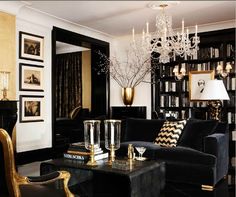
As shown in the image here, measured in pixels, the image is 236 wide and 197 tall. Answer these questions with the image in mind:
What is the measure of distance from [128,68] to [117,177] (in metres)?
4.42

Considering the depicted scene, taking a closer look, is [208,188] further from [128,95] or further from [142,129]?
[128,95]

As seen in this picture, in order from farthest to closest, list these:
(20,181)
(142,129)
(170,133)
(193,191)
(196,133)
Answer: (142,129)
(170,133)
(196,133)
(193,191)
(20,181)

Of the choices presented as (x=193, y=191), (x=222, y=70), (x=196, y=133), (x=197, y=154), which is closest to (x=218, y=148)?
(x=197, y=154)

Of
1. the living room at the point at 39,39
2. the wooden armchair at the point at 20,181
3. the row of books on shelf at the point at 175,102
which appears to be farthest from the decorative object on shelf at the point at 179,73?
the wooden armchair at the point at 20,181

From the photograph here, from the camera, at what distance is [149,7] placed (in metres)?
4.81

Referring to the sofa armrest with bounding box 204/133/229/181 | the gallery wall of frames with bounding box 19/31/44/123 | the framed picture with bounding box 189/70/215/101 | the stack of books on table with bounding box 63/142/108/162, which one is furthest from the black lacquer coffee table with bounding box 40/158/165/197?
the framed picture with bounding box 189/70/215/101

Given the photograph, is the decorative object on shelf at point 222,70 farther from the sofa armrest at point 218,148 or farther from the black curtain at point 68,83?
the black curtain at point 68,83

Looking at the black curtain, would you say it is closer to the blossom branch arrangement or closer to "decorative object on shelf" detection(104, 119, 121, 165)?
the blossom branch arrangement

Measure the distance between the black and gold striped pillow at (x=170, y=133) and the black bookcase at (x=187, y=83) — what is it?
1.64m

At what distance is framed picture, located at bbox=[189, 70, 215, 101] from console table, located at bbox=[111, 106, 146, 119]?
110 cm

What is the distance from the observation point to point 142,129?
4570 mm

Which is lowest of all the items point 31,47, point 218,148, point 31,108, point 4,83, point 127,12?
point 218,148

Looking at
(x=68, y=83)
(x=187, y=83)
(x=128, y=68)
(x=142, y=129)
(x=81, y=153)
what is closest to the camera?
(x=81, y=153)

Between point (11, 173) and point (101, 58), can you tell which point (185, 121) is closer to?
point (11, 173)
